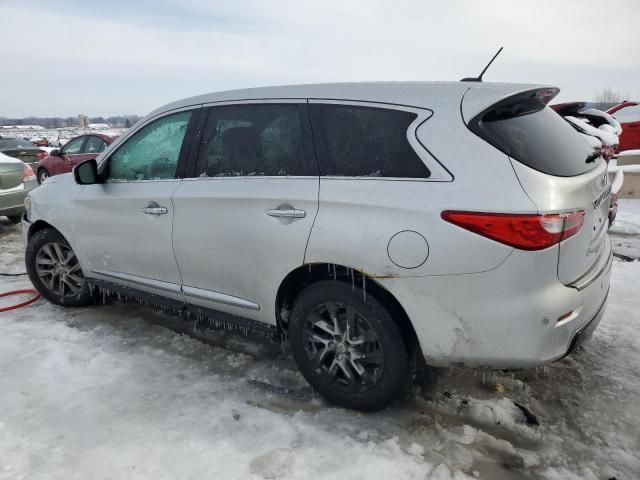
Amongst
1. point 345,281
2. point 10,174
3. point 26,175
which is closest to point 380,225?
point 345,281

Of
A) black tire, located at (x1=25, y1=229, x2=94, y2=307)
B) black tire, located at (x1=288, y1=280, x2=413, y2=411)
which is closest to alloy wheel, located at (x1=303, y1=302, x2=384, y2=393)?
black tire, located at (x1=288, y1=280, x2=413, y2=411)

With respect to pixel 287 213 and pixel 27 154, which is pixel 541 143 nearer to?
pixel 287 213

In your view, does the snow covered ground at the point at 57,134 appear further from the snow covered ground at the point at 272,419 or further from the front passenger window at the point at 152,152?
the snow covered ground at the point at 272,419

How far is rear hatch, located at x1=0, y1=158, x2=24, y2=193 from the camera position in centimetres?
732

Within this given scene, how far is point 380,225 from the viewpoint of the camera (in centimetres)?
243

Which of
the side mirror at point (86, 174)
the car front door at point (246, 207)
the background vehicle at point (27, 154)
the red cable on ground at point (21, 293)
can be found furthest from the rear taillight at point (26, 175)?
the background vehicle at point (27, 154)

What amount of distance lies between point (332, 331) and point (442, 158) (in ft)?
3.65

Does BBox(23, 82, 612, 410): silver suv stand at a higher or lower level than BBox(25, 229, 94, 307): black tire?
higher

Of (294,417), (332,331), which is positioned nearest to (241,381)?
(294,417)

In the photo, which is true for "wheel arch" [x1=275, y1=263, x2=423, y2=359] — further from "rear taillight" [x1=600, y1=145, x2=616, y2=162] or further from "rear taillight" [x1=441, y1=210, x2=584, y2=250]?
"rear taillight" [x1=600, y1=145, x2=616, y2=162]

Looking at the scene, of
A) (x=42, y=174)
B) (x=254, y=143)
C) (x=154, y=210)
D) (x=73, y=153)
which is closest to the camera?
(x=254, y=143)

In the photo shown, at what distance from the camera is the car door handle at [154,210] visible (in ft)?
11.0

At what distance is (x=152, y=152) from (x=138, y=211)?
46 cm

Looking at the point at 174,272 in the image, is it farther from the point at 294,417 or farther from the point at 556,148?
the point at 556,148
